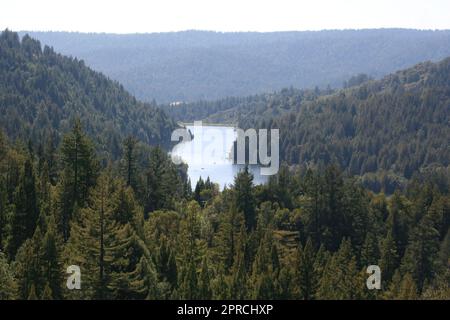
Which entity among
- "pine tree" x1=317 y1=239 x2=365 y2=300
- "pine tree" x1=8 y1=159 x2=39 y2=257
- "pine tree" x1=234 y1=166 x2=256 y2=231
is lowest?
"pine tree" x1=317 y1=239 x2=365 y2=300

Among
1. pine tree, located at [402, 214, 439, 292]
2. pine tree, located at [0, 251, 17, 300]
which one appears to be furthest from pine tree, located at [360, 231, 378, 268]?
pine tree, located at [0, 251, 17, 300]

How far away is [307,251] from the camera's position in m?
56.7

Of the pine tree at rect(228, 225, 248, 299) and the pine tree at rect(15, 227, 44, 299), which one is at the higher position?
the pine tree at rect(15, 227, 44, 299)

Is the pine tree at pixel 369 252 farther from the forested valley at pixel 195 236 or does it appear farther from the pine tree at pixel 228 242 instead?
the pine tree at pixel 228 242

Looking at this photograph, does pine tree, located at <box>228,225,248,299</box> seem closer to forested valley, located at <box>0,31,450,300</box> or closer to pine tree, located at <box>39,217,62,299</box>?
forested valley, located at <box>0,31,450,300</box>

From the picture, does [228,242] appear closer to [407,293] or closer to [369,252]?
[407,293]

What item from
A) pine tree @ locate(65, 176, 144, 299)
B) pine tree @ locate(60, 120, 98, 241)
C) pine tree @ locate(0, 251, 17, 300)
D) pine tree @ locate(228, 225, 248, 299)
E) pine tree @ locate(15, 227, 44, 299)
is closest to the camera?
pine tree @ locate(0, 251, 17, 300)

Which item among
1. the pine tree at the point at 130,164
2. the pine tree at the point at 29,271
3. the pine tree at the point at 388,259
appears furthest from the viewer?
the pine tree at the point at 130,164

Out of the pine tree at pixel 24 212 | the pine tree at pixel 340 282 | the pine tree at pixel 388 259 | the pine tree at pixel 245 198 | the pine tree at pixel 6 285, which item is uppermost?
the pine tree at pixel 24 212

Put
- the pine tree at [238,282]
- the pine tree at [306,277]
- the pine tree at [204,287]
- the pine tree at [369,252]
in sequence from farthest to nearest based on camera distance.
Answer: the pine tree at [369,252] → the pine tree at [306,277] → the pine tree at [238,282] → the pine tree at [204,287]

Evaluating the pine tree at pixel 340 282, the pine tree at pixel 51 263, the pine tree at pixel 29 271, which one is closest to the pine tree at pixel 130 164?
the pine tree at pixel 340 282

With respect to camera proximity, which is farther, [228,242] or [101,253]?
[228,242]

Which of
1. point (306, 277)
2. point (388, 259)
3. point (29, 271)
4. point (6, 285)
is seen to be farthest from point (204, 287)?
point (388, 259)
